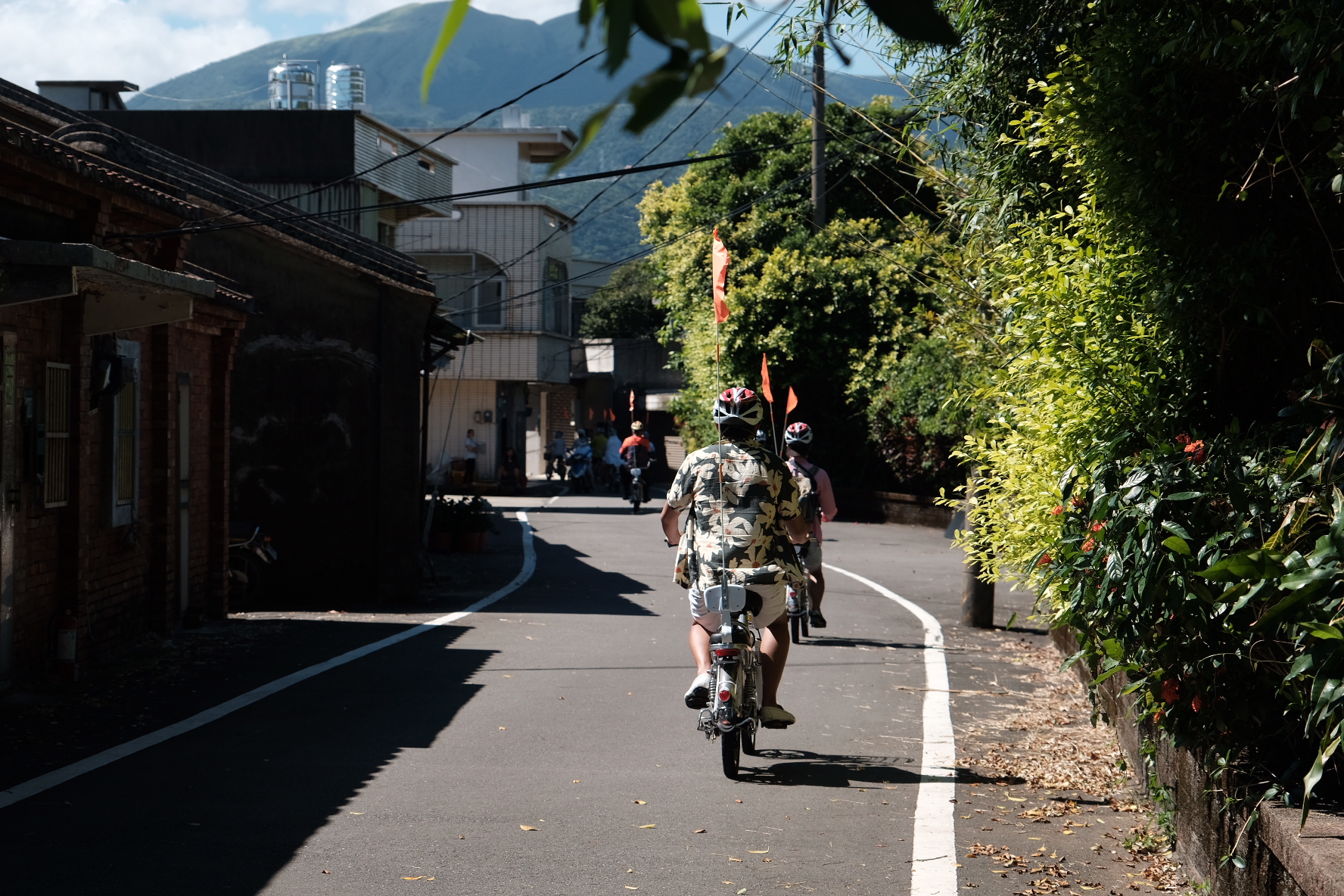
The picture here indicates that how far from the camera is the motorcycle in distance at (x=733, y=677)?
6.51m

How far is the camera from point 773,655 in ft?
23.5

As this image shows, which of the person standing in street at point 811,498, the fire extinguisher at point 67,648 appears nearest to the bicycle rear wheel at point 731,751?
the person standing in street at point 811,498

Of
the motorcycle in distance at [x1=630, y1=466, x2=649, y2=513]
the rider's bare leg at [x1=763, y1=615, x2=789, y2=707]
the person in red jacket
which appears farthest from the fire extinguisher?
the person in red jacket

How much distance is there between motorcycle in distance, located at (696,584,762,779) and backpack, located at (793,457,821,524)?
4467mm

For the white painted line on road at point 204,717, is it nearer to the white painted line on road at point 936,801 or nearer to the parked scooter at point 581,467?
the white painted line on road at point 936,801

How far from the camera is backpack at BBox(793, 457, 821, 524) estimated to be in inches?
448

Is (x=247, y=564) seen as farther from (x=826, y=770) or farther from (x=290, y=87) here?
(x=290, y=87)

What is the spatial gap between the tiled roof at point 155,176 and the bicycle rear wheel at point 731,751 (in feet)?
17.4

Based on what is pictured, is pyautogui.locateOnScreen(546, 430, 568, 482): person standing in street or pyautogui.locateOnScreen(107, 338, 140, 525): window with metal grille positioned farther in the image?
pyautogui.locateOnScreen(546, 430, 568, 482): person standing in street

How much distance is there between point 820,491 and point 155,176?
677 cm

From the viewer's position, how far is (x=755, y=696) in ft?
22.3

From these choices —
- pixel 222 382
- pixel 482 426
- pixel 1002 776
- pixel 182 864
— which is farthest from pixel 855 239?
pixel 182 864

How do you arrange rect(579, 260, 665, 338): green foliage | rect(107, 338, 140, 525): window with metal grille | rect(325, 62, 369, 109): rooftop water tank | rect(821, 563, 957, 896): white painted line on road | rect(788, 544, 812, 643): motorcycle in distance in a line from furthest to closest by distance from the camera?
rect(579, 260, 665, 338): green foliage
rect(325, 62, 369, 109): rooftop water tank
rect(788, 544, 812, 643): motorcycle in distance
rect(107, 338, 140, 525): window with metal grille
rect(821, 563, 957, 896): white painted line on road

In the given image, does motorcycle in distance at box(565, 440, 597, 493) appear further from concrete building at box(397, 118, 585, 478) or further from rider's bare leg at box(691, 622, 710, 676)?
rider's bare leg at box(691, 622, 710, 676)
